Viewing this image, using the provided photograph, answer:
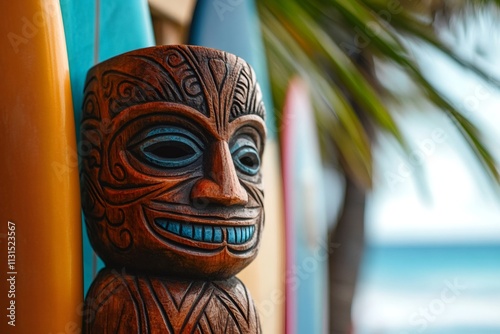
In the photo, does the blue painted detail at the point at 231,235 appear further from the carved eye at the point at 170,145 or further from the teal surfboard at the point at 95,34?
the teal surfboard at the point at 95,34

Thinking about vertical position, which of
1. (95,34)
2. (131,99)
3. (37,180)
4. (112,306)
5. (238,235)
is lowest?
(112,306)

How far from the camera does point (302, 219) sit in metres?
2.26

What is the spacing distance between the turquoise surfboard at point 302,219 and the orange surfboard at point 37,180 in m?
0.86

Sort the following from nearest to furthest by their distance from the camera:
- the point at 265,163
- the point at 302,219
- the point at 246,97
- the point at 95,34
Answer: the point at 246,97
the point at 95,34
the point at 265,163
the point at 302,219

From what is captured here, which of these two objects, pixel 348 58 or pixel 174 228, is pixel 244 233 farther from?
pixel 348 58

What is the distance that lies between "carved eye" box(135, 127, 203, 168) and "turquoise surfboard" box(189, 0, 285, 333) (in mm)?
625

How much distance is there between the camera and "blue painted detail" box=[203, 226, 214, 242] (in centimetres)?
129

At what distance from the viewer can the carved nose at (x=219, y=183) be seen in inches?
50.4

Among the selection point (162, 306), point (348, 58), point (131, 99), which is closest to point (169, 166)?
point (131, 99)

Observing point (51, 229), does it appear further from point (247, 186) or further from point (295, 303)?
point (295, 303)

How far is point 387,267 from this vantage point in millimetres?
16188

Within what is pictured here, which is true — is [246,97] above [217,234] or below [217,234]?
above

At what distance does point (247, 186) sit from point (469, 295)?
12.8 metres

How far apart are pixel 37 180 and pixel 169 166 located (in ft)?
0.82
